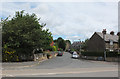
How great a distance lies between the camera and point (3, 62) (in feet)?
57.3

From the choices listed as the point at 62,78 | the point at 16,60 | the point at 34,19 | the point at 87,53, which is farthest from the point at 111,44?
the point at 62,78

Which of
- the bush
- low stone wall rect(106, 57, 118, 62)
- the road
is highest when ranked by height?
the bush

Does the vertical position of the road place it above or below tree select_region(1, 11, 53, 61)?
below

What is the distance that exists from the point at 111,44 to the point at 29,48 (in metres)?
29.8

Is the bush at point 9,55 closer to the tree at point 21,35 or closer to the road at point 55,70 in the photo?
the tree at point 21,35

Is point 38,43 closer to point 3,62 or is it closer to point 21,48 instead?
point 21,48

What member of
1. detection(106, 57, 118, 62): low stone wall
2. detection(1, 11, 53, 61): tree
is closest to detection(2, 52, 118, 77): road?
detection(1, 11, 53, 61): tree

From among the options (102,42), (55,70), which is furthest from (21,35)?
(102,42)

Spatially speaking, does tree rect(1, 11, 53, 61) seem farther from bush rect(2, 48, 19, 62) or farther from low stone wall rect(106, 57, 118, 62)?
low stone wall rect(106, 57, 118, 62)

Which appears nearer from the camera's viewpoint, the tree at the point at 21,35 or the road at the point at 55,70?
the road at the point at 55,70

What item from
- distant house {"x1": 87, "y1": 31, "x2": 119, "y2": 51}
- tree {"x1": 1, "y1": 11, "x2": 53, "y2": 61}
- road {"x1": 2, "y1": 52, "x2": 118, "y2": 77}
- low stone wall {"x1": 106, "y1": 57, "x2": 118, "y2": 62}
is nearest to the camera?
road {"x1": 2, "y1": 52, "x2": 118, "y2": 77}

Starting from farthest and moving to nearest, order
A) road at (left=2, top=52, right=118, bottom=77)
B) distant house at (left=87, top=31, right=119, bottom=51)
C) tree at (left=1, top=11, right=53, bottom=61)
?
distant house at (left=87, top=31, right=119, bottom=51) < tree at (left=1, top=11, right=53, bottom=61) < road at (left=2, top=52, right=118, bottom=77)

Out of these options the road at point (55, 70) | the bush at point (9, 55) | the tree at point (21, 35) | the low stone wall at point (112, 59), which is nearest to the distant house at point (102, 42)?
the low stone wall at point (112, 59)

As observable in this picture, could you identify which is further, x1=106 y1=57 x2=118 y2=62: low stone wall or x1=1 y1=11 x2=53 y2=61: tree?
x1=106 y1=57 x2=118 y2=62: low stone wall
